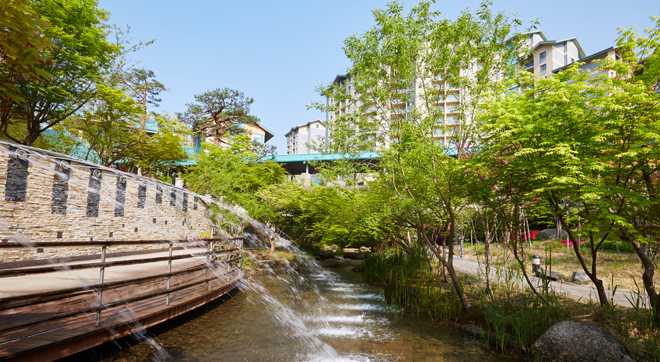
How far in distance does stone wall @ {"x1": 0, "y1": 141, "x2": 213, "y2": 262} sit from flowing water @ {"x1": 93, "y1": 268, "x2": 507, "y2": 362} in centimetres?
513

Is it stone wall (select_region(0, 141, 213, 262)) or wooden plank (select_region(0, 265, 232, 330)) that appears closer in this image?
wooden plank (select_region(0, 265, 232, 330))

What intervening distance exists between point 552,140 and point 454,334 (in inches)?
187

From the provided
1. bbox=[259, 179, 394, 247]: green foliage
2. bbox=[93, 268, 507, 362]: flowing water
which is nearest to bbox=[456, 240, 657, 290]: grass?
bbox=[259, 179, 394, 247]: green foliage

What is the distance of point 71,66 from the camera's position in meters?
13.0

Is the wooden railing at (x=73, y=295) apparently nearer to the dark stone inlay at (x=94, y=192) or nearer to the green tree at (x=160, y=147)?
the dark stone inlay at (x=94, y=192)

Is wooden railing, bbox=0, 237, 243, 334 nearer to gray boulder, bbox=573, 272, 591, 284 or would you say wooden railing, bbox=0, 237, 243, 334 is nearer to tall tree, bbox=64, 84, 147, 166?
tall tree, bbox=64, 84, 147, 166

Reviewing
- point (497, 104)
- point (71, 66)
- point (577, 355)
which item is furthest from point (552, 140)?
point (71, 66)

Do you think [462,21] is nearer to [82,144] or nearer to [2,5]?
[2,5]

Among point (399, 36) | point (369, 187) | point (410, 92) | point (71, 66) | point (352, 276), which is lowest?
point (352, 276)

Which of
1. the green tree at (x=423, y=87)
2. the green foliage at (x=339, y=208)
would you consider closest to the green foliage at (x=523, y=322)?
the green tree at (x=423, y=87)

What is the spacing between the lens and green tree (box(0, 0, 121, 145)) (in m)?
12.1

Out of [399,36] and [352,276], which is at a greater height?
[399,36]

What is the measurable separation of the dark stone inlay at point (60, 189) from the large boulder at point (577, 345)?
54.0 ft

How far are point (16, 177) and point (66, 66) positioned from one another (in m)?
4.74
